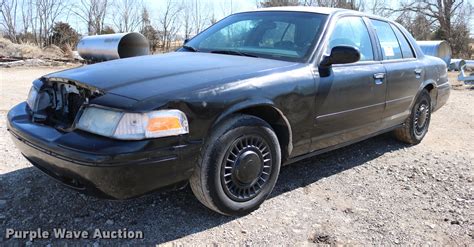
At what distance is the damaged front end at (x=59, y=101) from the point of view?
2826 millimetres

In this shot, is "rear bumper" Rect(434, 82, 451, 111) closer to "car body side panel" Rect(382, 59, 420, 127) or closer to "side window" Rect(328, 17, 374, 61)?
"car body side panel" Rect(382, 59, 420, 127)

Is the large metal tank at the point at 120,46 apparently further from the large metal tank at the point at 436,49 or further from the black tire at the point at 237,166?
the black tire at the point at 237,166

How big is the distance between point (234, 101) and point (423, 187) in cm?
221

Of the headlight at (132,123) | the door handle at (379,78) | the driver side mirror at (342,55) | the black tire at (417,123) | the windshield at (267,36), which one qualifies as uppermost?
the windshield at (267,36)

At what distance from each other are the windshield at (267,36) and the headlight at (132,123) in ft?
4.51

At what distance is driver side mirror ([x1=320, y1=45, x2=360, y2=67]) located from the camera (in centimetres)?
347

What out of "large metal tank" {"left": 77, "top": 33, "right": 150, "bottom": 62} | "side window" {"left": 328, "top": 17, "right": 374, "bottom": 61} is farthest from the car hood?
"large metal tank" {"left": 77, "top": 33, "right": 150, "bottom": 62}

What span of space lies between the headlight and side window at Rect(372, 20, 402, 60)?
9.03 ft

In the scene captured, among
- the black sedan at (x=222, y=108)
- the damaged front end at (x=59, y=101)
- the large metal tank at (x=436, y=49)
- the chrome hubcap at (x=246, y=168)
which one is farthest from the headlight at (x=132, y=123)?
the large metal tank at (x=436, y=49)

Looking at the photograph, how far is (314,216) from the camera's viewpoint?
3.31 m

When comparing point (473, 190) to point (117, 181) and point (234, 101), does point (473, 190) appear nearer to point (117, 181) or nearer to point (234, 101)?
point (234, 101)

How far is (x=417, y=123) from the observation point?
17.6ft

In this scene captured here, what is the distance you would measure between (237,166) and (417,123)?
325 centimetres

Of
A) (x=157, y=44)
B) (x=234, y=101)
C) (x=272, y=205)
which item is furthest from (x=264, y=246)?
(x=157, y=44)
